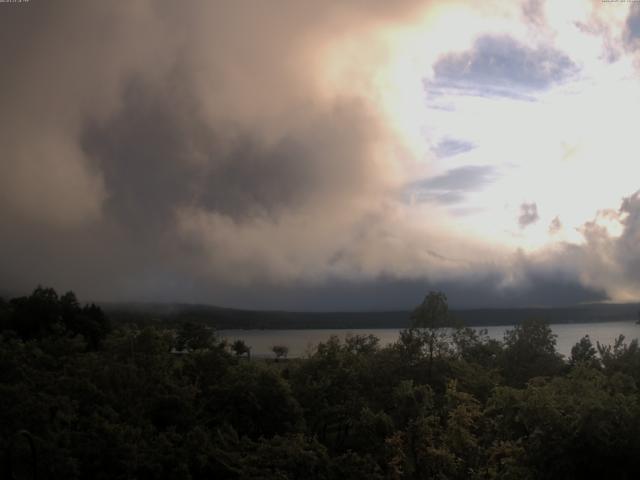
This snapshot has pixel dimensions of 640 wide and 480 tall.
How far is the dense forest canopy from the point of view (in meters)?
19.3

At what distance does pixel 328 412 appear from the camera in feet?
95.0

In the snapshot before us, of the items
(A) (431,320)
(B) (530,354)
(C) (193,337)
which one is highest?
(A) (431,320)

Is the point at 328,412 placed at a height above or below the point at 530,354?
below

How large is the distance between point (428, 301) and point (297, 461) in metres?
14.6

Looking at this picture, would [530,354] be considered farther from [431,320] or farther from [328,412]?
[328,412]

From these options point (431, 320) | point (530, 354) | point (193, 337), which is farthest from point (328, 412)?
point (193, 337)

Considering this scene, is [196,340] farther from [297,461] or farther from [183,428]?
[297,461]

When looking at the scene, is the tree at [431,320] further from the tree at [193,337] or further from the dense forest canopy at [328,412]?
the tree at [193,337]

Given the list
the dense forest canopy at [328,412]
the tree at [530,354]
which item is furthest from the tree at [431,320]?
the tree at [530,354]

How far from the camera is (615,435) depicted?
1889 cm

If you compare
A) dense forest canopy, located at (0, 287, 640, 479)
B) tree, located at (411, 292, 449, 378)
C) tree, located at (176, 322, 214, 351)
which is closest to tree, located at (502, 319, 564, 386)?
dense forest canopy, located at (0, 287, 640, 479)

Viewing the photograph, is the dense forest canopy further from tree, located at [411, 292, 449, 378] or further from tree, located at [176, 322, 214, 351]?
tree, located at [176, 322, 214, 351]

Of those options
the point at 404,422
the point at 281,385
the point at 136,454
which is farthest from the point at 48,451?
the point at 404,422

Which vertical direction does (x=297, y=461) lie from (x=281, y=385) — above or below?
below
